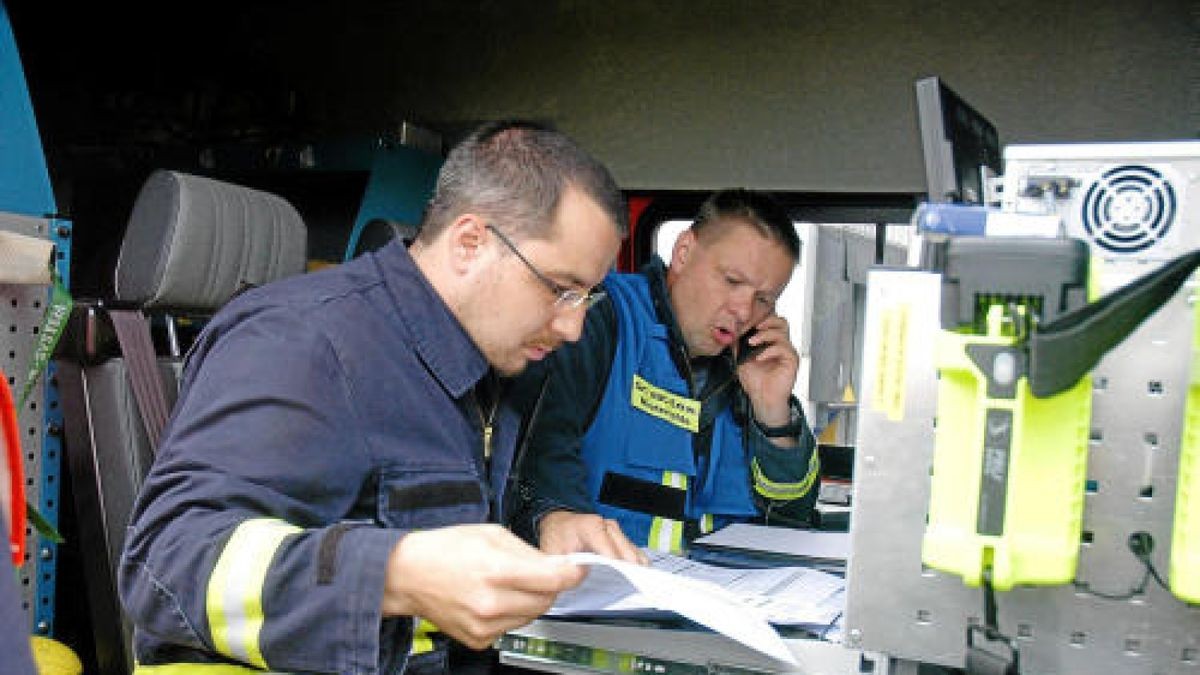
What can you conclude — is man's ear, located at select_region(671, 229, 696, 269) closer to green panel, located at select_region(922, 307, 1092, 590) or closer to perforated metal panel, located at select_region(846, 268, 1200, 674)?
perforated metal panel, located at select_region(846, 268, 1200, 674)

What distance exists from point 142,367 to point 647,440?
1.12 m

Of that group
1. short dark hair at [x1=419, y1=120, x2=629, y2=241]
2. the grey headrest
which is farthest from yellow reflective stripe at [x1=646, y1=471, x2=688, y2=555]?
the grey headrest

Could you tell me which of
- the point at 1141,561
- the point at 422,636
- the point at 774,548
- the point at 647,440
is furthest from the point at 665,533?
the point at 1141,561

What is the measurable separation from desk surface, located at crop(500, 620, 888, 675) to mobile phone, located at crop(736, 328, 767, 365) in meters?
1.37

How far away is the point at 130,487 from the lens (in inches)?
77.9

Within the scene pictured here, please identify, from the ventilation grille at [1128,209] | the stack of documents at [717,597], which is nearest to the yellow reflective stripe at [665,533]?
the stack of documents at [717,597]

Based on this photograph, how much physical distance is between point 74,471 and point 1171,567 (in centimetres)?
194

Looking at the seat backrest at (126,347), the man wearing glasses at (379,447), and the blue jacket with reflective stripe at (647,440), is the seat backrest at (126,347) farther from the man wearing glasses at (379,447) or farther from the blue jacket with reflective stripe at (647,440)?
the blue jacket with reflective stripe at (647,440)

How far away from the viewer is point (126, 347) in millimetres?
1967

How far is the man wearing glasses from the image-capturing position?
1057mm

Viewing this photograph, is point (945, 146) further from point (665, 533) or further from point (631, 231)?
point (631, 231)

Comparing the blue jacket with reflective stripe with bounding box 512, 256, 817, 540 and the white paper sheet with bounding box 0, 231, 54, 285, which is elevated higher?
the white paper sheet with bounding box 0, 231, 54, 285

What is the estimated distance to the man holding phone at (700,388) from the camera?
235cm

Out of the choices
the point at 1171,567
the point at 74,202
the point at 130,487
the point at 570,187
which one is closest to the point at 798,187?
the point at 570,187
